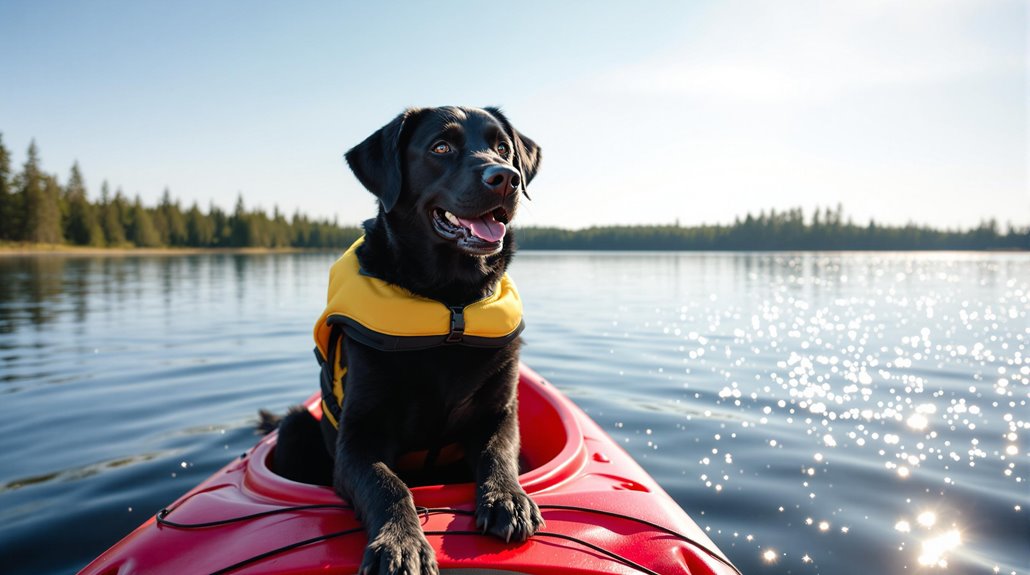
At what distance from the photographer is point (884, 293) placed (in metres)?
26.6

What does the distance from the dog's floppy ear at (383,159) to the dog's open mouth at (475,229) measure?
0.31 m

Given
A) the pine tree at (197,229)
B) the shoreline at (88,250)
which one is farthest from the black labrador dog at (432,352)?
the pine tree at (197,229)

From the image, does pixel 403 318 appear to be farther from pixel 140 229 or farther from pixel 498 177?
pixel 140 229

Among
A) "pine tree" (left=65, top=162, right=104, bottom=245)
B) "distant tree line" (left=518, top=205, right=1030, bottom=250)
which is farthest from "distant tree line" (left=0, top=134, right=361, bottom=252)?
"distant tree line" (left=518, top=205, right=1030, bottom=250)

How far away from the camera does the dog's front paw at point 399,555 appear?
2.07 meters

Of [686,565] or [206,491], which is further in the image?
[206,491]

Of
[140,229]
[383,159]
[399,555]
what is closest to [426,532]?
[399,555]

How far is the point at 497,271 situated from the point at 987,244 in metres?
160

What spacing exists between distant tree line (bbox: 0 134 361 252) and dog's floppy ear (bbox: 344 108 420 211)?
8030 centimetres

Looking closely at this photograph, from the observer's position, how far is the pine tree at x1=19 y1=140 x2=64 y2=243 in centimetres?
6569

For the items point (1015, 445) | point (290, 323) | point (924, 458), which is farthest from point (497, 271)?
point (290, 323)

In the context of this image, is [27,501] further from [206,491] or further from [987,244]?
[987,244]

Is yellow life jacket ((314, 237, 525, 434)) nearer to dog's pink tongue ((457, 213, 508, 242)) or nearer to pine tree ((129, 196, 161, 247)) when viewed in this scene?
dog's pink tongue ((457, 213, 508, 242))

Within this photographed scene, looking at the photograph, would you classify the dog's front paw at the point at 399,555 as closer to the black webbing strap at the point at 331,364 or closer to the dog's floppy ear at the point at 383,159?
the black webbing strap at the point at 331,364
